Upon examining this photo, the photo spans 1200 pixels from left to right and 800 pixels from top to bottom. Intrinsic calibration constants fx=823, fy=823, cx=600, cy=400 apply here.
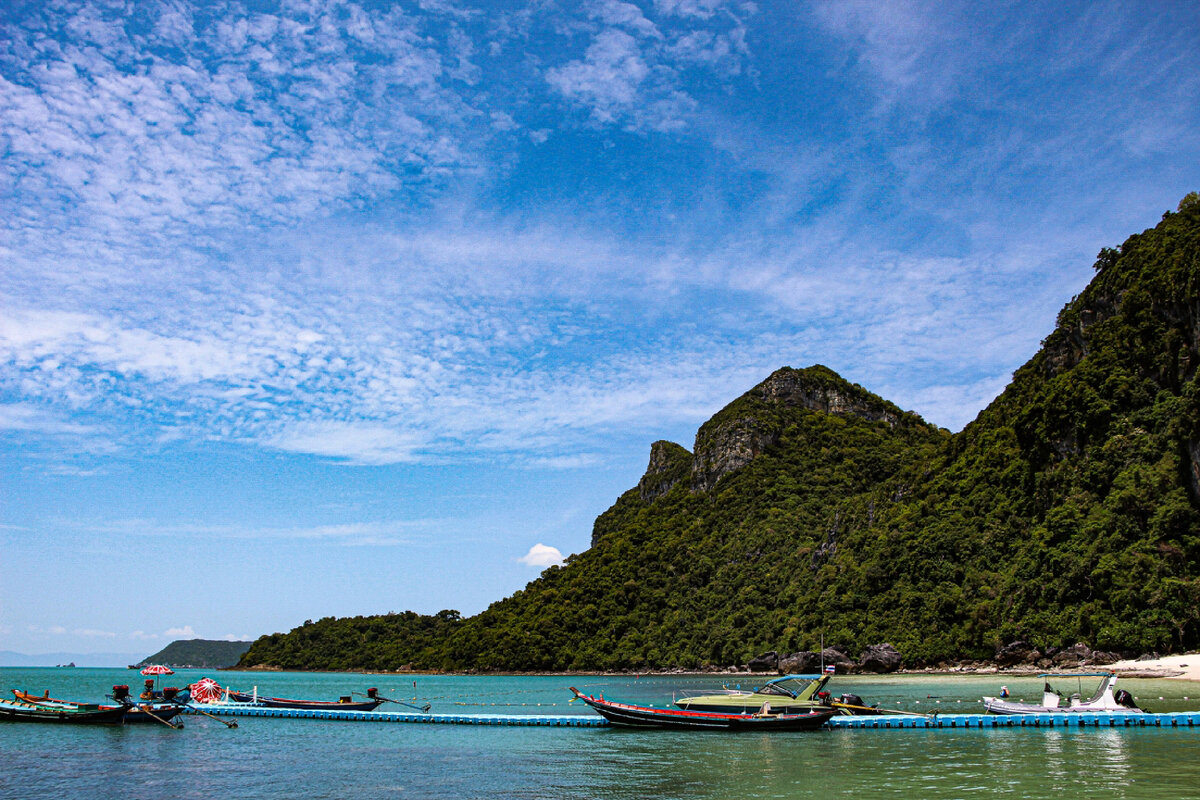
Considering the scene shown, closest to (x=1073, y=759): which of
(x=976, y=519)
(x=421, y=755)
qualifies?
(x=421, y=755)

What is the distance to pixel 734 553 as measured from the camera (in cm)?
16138

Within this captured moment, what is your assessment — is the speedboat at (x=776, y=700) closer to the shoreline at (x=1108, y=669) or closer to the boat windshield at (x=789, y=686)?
the boat windshield at (x=789, y=686)

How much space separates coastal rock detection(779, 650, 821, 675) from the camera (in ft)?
339

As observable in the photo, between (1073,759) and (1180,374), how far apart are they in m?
72.8

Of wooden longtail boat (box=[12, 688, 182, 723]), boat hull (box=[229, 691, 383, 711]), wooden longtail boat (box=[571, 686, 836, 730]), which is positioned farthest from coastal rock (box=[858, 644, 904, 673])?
wooden longtail boat (box=[12, 688, 182, 723])

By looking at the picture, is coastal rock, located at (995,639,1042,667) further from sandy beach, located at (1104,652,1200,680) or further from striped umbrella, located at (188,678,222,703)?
striped umbrella, located at (188,678,222,703)

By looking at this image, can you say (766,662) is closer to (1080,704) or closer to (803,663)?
(803,663)

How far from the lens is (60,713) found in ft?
157

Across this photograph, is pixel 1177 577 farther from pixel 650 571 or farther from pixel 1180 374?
pixel 650 571

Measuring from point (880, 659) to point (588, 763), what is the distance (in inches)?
3109

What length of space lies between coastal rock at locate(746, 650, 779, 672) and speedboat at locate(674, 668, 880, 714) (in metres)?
72.6

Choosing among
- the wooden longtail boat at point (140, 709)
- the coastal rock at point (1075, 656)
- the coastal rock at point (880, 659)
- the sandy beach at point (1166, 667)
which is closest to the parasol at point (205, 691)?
the wooden longtail boat at point (140, 709)

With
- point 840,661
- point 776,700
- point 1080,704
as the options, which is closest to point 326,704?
point 776,700

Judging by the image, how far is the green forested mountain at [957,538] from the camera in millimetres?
78938
